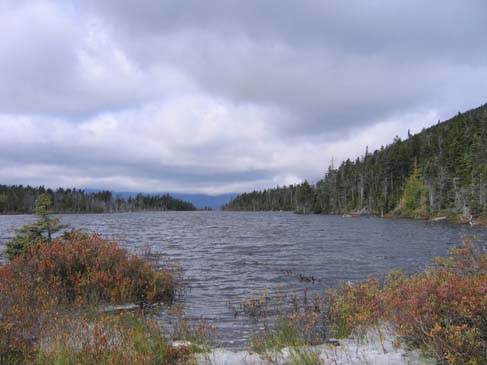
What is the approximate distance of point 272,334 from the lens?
9219mm

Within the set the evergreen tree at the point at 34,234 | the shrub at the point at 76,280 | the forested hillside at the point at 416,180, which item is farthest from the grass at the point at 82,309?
the forested hillside at the point at 416,180

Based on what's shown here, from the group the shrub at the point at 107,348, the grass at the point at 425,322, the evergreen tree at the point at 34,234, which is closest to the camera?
the grass at the point at 425,322

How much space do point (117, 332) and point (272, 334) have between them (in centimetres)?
372

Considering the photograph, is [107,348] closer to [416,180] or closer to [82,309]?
[82,309]

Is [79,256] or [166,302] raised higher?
[79,256]

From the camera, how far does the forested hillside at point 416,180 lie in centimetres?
8344

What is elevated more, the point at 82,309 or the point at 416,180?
the point at 416,180

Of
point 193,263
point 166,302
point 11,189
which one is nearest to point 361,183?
point 193,263

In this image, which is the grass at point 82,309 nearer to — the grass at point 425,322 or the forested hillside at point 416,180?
the grass at point 425,322

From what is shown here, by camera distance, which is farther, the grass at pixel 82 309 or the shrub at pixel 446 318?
the grass at pixel 82 309

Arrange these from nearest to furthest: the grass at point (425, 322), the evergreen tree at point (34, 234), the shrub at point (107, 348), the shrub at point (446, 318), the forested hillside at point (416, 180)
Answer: the shrub at point (446, 318) < the grass at point (425, 322) < the shrub at point (107, 348) < the evergreen tree at point (34, 234) < the forested hillside at point (416, 180)

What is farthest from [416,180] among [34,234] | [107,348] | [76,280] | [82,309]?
[107,348]

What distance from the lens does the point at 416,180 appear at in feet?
336

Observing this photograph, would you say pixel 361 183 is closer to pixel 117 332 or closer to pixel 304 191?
pixel 304 191
